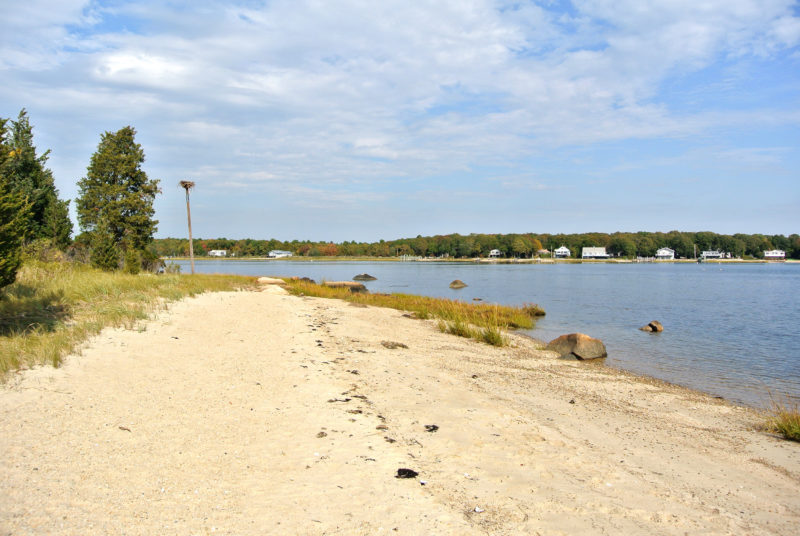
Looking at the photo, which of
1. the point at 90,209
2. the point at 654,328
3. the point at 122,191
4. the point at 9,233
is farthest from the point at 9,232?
the point at 90,209

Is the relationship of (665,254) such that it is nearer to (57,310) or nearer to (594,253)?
(594,253)

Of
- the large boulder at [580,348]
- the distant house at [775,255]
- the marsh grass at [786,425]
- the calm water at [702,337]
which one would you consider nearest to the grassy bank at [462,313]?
the calm water at [702,337]

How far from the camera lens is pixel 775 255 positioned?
176 meters

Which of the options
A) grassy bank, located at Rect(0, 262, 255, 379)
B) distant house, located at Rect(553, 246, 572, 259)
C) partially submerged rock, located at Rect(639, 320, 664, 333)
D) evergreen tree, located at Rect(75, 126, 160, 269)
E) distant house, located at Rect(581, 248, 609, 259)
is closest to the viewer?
grassy bank, located at Rect(0, 262, 255, 379)

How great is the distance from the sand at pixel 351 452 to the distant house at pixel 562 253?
18827cm

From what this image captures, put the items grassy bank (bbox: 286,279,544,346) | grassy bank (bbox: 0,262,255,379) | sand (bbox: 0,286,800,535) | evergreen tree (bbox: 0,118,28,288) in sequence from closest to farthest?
sand (bbox: 0,286,800,535), grassy bank (bbox: 0,262,255,379), evergreen tree (bbox: 0,118,28,288), grassy bank (bbox: 286,279,544,346)

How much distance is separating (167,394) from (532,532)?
5243 mm

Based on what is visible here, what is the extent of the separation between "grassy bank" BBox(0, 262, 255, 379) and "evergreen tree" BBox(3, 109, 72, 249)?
38.0 feet

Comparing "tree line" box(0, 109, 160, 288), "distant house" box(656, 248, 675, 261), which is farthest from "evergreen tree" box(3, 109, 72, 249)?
"distant house" box(656, 248, 675, 261)

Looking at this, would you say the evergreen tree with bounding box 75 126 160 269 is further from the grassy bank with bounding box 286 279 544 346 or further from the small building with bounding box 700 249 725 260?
the small building with bounding box 700 249 725 260

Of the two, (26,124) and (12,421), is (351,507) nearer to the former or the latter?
(12,421)

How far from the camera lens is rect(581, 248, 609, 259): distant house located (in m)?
183

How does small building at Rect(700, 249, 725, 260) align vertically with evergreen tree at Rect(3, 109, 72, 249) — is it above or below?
below

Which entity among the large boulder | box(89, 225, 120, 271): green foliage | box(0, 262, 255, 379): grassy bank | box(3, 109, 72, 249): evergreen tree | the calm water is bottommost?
the calm water
